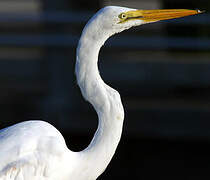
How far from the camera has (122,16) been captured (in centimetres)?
215

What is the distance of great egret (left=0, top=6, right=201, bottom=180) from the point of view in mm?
2152

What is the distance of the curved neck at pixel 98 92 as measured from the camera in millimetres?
2156

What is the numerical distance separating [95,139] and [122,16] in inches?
21.9

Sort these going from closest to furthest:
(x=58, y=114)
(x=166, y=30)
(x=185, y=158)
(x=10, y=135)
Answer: (x=10, y=135) < (x=185, y=158) < (x=58, y=114) < (x=166, y=30)

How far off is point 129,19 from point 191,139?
9.00ft

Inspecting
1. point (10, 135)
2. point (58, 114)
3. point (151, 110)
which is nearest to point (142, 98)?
point (151, 110)

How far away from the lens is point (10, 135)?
7.70ft

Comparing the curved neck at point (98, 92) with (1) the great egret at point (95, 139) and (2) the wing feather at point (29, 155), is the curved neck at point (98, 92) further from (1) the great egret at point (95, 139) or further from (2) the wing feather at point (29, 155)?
(2) the wing feather at point (29, 155)

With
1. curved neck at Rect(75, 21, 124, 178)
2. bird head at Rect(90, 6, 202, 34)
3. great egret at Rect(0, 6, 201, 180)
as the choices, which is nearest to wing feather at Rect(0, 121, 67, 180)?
great egret at Rect(0, 6, 201, 180)

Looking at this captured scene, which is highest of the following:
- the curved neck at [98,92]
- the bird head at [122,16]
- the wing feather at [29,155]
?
the bird head at [122,16]

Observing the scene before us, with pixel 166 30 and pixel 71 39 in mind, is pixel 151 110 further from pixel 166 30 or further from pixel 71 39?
pixel 166 30

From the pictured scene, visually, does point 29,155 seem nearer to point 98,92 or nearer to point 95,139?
point 95,139

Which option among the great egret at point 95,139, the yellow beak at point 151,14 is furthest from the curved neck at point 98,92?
the yellow beak at point 151,14

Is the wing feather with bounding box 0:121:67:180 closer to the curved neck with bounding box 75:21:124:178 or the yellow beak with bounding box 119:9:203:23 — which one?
the curved neck with bounding box 75:21:124:178
